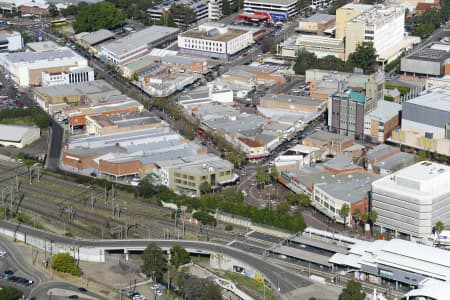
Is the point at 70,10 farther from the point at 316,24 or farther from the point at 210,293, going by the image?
the point at 210,293

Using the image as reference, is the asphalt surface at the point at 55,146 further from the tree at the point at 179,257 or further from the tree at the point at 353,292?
the tree at the point at 353,292

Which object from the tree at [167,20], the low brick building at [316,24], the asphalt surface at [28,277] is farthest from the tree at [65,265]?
the tree at [167,20]

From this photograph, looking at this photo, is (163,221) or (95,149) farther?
(95,149)

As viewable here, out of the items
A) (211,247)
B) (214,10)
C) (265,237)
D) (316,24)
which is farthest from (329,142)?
(214,10)

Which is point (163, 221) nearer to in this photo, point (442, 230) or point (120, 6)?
point (442, 230)

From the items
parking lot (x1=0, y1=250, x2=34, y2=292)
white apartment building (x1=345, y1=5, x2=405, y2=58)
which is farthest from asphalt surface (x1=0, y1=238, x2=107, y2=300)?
white apartment building (x1=345, y1=5, x2=405, y2=58)

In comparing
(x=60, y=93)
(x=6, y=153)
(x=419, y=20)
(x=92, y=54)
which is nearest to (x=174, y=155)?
(x=6, y=153)
